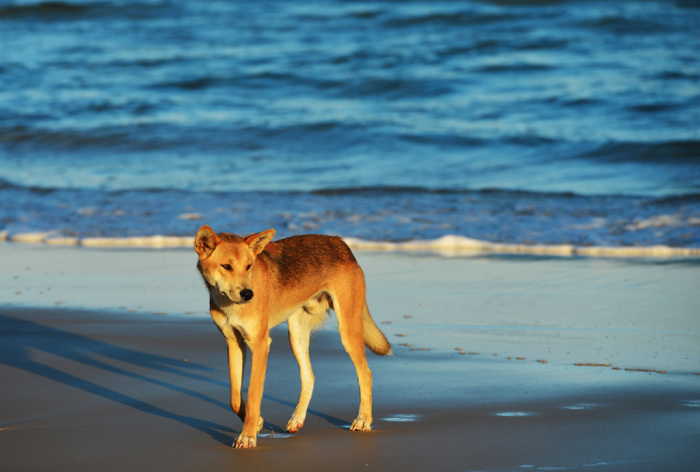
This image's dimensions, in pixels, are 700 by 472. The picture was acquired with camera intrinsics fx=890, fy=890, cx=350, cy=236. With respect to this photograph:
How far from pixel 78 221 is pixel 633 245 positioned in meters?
7.80

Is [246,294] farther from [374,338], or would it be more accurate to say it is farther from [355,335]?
[374,338]

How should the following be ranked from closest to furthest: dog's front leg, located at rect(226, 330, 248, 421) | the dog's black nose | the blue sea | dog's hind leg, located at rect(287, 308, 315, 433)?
the dog's black nose, dog's front leg, located at rect(226, 330, 248, 421), dog's hind leg, located at rect(287, 308, 315, 433), the blue sea

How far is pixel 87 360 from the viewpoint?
6.49m

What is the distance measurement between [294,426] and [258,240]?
1075mm

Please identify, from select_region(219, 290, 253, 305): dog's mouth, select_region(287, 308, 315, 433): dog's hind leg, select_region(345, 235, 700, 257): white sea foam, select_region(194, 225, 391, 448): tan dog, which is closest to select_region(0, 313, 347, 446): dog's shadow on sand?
select_region(287, 308, 315, 433): dog's hind leg

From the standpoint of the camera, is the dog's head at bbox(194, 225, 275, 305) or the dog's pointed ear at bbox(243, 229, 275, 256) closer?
the dog's head at bbox(194, 225, 275, 305)

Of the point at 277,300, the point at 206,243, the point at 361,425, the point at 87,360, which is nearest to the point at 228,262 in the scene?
the point at 206,243

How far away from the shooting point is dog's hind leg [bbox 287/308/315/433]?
5.04 metres

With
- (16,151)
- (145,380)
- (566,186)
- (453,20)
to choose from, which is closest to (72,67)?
(16,151)

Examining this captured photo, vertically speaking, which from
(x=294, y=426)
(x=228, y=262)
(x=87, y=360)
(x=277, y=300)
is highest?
(x=228, y=262)

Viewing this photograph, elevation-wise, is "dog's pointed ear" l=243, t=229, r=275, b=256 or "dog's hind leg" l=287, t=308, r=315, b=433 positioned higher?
"dog's pointed ear" l=243, t=229, r=275, b=256

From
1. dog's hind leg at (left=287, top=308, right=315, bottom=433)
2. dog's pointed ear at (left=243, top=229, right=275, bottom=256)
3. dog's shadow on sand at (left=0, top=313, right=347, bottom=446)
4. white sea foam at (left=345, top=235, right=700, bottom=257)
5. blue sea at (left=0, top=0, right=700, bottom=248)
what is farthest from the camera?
blue sea at (left=0, top=0, right=700, bottom=248)

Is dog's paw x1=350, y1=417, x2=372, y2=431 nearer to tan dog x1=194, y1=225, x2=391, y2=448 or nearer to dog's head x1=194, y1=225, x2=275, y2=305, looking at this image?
tan dog x1=194, y1=225, x2=391, y2=448

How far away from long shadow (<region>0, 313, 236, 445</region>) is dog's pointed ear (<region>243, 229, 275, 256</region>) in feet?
3.47
